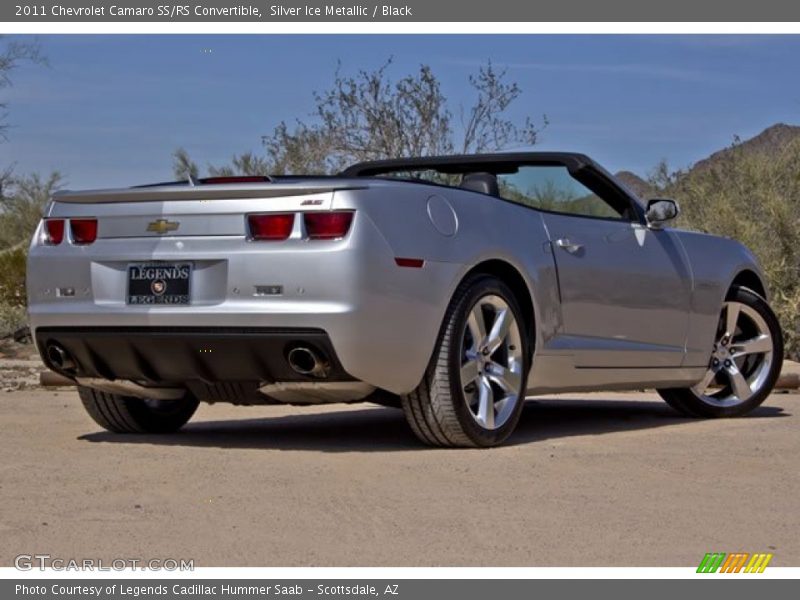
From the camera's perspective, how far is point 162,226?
7.43 m

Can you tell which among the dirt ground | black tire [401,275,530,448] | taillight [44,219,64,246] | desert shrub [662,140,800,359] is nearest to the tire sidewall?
black tire [401,275,530,448]

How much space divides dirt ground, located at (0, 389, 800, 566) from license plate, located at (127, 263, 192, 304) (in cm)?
73

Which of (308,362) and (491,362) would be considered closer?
(308,362)

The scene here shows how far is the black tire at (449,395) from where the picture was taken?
736 cm

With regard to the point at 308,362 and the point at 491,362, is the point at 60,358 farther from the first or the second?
the point at 491,362

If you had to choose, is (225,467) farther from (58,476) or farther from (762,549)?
(762,549)

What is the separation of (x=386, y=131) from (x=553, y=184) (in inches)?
595

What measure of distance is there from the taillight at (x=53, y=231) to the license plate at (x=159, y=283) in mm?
515

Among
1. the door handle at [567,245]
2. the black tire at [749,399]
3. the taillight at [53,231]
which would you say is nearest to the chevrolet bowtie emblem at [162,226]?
the taillight at [53,231]

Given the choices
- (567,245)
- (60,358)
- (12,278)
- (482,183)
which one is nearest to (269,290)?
(60,358)

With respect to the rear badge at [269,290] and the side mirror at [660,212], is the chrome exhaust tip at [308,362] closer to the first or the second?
the rear badge at [269,290]

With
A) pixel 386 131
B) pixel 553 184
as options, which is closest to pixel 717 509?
pixel 553 184

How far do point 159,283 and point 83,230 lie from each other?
1.99 ft

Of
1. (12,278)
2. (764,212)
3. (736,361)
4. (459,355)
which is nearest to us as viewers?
(459,355)
